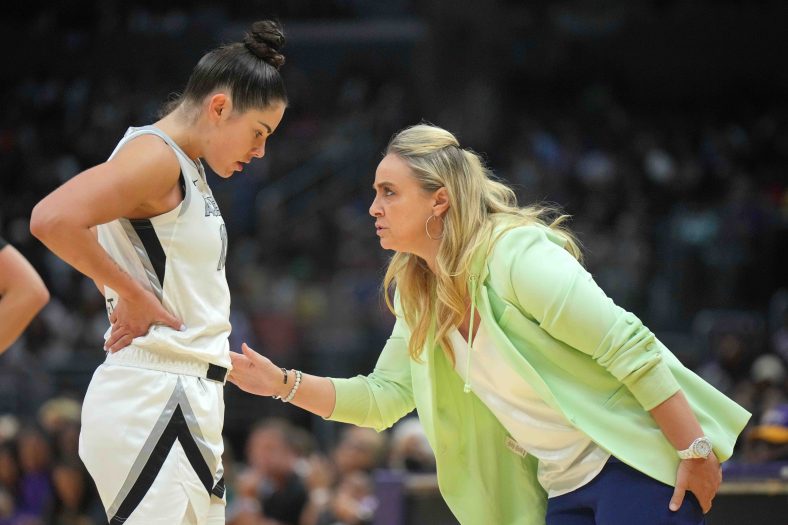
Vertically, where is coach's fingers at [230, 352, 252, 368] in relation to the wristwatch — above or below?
below

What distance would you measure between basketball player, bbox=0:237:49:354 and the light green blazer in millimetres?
941

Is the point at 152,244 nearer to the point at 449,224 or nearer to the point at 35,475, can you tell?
the point at 449,224

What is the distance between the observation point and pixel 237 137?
2.85m

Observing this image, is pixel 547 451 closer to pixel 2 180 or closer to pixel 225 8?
pixel 2 180

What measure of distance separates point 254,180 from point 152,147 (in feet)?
38.5

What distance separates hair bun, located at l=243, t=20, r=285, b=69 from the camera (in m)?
2.94

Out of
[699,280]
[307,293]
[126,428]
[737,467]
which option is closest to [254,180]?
[307,293]

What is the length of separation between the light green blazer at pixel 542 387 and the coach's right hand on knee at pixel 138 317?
2.78 ft

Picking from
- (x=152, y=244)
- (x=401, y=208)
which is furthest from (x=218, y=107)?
(x=401, y=208)

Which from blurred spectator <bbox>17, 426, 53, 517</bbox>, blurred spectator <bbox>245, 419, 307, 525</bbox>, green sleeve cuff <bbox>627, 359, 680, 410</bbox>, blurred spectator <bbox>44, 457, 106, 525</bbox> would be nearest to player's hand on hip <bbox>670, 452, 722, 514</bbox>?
green sleeve cuff <bbox>627, 359, 680, 410</bbox>

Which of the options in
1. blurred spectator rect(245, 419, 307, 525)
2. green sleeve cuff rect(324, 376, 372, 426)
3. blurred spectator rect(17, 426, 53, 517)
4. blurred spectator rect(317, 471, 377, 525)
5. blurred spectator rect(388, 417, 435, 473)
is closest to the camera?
green sleeve cuff rect(324, 376, 372, 426)

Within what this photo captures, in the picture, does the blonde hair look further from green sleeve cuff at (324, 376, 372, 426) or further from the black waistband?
the black waistband

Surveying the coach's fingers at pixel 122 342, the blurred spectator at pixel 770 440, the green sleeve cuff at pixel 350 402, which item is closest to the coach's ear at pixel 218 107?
Result: the coach's fingers at pixel 122 342

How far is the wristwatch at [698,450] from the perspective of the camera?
2.89 metres
